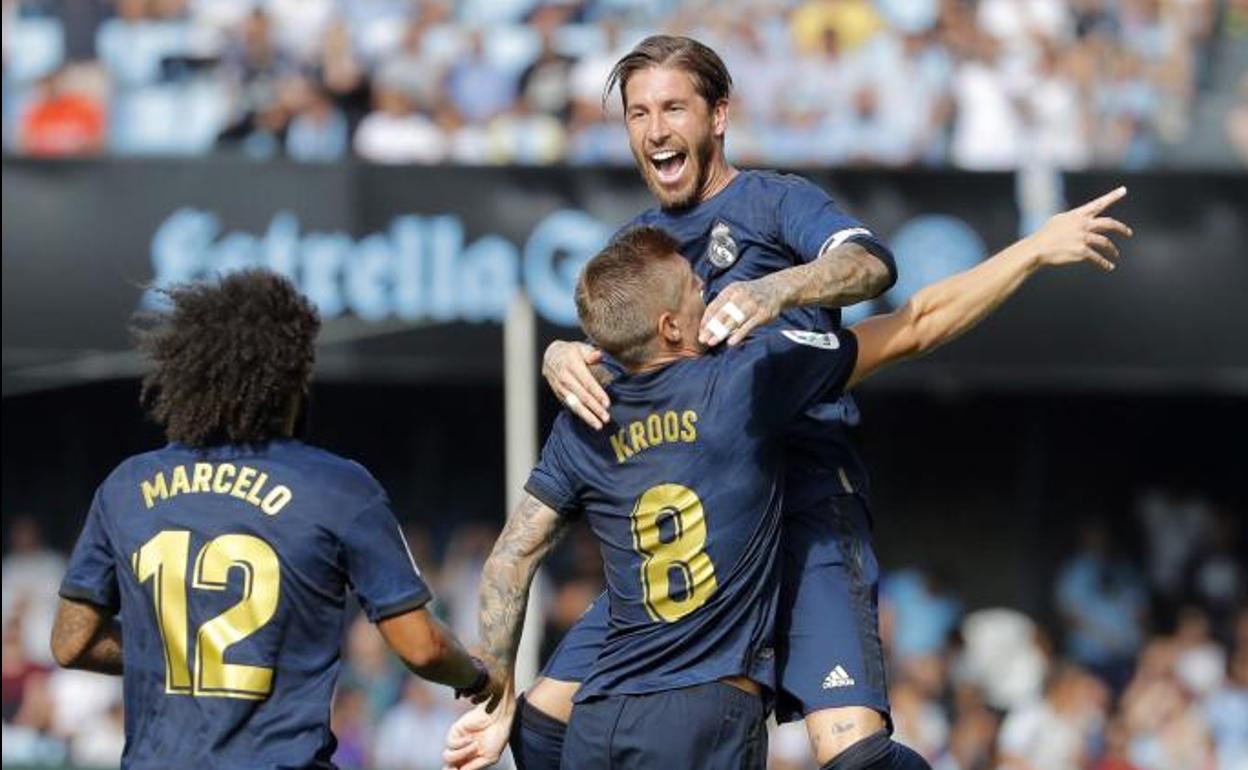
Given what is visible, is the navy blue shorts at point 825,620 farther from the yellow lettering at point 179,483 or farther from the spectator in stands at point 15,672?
the spectator in stands at point 15,672

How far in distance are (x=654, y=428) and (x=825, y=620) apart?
26.4 inches

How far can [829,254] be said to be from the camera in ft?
18.9

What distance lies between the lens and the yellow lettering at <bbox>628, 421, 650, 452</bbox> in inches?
231

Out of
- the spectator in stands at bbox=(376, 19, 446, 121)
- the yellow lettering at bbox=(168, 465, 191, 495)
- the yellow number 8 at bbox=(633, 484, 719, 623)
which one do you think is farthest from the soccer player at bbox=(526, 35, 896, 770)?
the spectator in stands at bbox=(376, 19, 446, 121)

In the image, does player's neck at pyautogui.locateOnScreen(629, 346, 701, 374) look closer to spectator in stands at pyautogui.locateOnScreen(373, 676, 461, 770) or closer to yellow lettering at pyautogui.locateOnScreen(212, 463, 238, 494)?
yellow lettering at pyautogui.locateOnScreen(212, 463, 238, 494)

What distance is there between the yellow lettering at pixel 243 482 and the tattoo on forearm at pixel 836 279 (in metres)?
1.21

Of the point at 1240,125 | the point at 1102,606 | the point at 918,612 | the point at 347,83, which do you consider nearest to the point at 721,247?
the point at 1240,125

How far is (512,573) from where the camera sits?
20.5 feet

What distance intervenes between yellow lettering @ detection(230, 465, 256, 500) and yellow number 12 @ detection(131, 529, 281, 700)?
0.10 meters

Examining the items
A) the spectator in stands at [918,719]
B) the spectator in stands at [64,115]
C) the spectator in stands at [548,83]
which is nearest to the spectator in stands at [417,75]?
the spectator in stands at [548,83]

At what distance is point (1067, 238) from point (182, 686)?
232 centimetres

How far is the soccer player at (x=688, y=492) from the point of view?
5.80 m

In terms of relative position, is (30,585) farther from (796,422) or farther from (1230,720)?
(796,422)

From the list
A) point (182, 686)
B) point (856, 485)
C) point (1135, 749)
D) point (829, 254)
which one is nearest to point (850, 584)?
point (856, 485)
